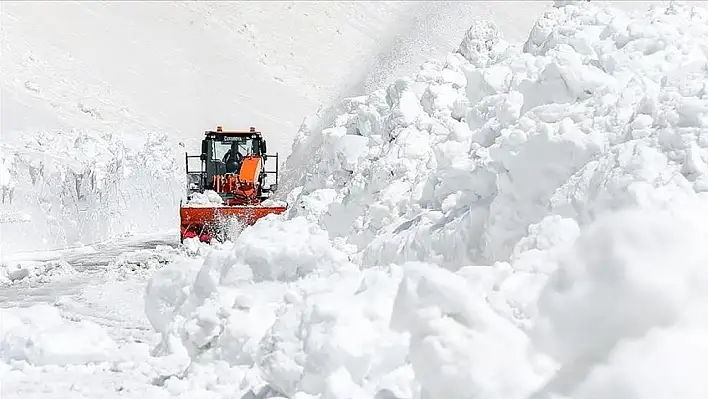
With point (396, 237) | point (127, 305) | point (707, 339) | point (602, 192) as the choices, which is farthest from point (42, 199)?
point (707, 339)

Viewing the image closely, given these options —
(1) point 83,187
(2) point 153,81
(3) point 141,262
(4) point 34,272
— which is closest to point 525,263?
(4) point 34,272

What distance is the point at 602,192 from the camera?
14.1 feet

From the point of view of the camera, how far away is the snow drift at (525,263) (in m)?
3.35

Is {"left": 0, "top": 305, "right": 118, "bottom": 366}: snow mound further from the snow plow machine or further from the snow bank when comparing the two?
the snow bank

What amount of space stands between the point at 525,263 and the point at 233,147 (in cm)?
1225

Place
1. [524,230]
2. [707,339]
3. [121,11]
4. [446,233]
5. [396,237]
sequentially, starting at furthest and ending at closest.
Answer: [121,11], [396,237], [446,233], [524,230], [707,339]

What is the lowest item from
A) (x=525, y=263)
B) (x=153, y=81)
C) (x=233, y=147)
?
(x=233, y=147)

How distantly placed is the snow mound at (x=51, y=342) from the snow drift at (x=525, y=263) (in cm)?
46

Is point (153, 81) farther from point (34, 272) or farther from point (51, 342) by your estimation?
point (51, 342)

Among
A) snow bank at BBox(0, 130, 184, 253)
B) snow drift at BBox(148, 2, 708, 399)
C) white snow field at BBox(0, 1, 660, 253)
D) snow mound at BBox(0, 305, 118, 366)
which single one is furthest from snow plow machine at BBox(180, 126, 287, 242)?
snow mound at BBox(0, 305, 118, 366)

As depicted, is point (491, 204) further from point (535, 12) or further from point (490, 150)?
point (535, 12)

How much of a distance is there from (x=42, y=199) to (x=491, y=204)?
35.3 ft

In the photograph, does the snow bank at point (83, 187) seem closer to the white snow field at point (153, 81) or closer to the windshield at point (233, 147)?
the white snow field at point (153, 81)

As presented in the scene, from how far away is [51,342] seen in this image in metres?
6.21
